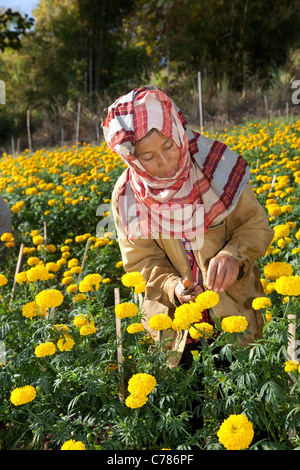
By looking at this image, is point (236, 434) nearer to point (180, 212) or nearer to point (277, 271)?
point (277, 271)

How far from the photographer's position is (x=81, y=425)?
1582mm

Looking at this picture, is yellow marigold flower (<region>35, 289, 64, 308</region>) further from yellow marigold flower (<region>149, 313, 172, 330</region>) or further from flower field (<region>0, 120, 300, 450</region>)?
yellow marigold flower (<region>149, 313, 172, 330</region>)

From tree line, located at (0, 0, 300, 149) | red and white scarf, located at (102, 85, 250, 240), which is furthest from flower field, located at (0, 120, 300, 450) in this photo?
tree line, located at (0, 0, 300, 149)

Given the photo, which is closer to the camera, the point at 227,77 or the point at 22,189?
the point at 22,189

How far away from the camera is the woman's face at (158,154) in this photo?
1646 mm

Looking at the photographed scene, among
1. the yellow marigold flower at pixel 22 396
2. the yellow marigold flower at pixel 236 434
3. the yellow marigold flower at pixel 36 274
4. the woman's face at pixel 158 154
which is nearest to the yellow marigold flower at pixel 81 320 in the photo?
the yellow marigold flower at pixel 36 274

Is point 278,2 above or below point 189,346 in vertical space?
above

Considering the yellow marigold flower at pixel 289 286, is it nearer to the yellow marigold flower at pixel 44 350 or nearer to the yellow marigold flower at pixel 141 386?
the yellow marigold flower at pixel 141 386

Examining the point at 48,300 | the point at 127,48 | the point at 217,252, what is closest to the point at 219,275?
the point at 217,252

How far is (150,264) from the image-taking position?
203cm

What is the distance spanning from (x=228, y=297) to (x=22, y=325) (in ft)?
2.91

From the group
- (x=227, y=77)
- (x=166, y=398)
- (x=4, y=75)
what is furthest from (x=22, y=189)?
(x=4, y=75)

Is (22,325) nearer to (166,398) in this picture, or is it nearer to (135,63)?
(166,398)

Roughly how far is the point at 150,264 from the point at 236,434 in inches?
40.1
